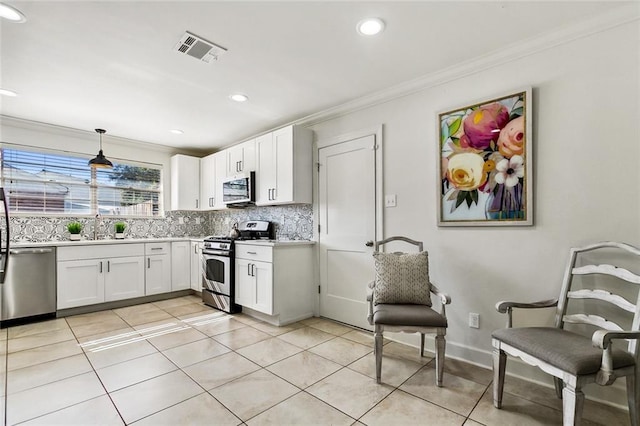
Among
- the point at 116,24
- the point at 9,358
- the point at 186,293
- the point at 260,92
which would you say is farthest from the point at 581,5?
the point at 186,293

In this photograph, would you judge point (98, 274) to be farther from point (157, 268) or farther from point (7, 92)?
point (7, 92)

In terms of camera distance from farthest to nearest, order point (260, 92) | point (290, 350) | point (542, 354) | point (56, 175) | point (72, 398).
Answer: point (56, 175) < point (260, 92) < point (290, 350) < point (72, 398) < point (542, 354)

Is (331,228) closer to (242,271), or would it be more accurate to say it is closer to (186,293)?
(242,271)

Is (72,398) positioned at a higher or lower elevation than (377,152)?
lower

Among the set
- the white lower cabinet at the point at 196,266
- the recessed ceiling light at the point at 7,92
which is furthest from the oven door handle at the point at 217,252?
the recessed ceiling light at the point at 7,92

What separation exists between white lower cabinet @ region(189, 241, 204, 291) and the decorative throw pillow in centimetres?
310

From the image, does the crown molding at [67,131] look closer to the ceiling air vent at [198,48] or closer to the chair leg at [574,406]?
the ceiling air vent at [198,48]

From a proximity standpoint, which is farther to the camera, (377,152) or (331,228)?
(331,228)

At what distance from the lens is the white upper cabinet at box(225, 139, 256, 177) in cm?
412

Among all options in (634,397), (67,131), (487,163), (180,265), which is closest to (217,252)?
(180,265)

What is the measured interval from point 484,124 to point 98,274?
468 centimetres

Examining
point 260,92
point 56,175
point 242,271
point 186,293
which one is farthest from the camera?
point 186,293

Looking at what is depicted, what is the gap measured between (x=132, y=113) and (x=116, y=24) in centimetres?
178

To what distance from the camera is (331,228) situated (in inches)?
137
